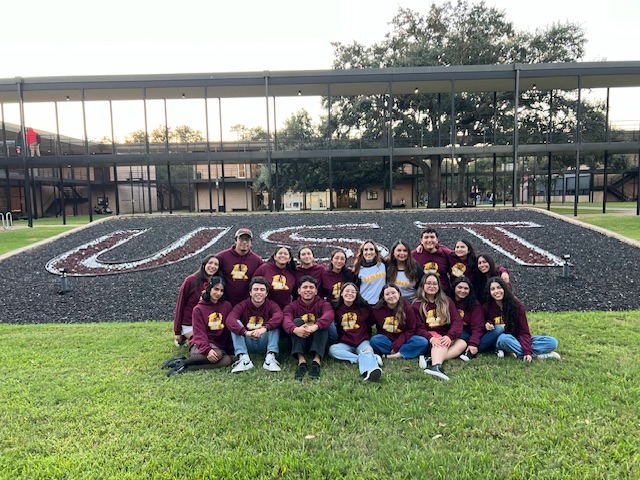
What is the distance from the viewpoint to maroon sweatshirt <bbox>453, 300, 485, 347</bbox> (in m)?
5.05

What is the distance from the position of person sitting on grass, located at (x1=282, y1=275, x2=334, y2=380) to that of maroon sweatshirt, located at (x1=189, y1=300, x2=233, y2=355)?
2.29 feet

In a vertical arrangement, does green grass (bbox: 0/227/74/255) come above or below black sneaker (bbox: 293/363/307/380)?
above

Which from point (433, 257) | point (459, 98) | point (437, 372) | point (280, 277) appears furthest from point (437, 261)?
point (459, 98)

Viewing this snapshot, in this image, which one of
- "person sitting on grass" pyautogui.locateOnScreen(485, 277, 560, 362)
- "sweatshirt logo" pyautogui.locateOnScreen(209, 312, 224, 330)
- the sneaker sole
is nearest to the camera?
the sneaker sole

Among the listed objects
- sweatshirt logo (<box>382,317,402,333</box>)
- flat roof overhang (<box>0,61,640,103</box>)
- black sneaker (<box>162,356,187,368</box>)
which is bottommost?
black sneaker (<box>162,356,187,368</box>)

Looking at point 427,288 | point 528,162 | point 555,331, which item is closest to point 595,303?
point 555,331

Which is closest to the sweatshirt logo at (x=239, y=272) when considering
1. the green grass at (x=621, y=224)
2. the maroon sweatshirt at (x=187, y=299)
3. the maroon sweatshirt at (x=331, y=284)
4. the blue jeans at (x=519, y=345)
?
the maroon sweatshirt at (x=187, y=299)

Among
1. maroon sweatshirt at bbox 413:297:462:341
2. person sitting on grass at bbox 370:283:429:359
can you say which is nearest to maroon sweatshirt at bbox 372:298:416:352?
person sitting on grass at bbox 370:283:429:359

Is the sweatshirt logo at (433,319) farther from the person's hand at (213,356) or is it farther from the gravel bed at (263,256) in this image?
the gravel bed at (263,256)

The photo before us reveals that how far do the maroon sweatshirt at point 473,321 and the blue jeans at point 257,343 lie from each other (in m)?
2.20

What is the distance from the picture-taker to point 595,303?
7539mm

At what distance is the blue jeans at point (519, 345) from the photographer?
4.88 meters

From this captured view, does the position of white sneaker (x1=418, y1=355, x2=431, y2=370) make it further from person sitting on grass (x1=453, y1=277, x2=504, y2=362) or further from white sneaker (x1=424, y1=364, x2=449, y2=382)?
person sitting on grass (x1=453, y1=277, x2=504, y2=362)

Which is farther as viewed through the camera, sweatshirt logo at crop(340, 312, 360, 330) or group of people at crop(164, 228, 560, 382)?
sweatshirt logo at crop(340, 312, 360, 330)
